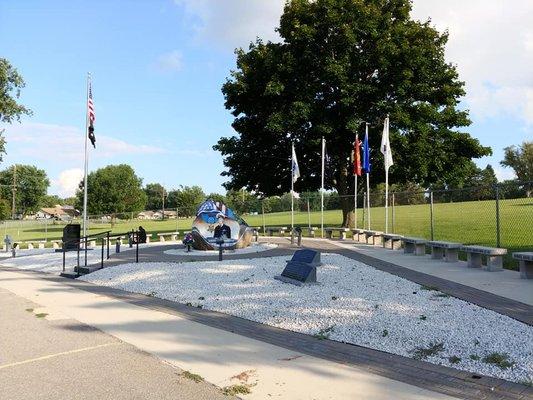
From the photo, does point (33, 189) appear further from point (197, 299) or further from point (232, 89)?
point (197, 299)

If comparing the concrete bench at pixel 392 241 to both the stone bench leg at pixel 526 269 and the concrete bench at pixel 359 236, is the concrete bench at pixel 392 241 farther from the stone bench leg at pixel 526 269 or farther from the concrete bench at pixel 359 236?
the stone bench leg at pixel 526 269

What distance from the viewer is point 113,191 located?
78.6 m

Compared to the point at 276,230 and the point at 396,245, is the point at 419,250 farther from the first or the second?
the point at 276,230

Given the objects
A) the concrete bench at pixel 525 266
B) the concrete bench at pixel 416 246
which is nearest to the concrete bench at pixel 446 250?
the concrete bench at pixel 416 246

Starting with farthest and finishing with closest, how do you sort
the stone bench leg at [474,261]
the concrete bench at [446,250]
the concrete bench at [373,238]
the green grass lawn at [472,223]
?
the concrete bench at [373,238] → the green grass lawn at [472,223] → the concrete bench at [446,250] → the stone bench leg at [474,261]

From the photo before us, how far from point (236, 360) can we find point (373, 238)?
54.6ft

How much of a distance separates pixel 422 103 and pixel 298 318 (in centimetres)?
2347

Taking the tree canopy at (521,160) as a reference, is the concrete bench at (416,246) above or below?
below

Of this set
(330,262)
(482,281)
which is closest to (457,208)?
(330,262)

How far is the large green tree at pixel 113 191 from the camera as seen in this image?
7786cm

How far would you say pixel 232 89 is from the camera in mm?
30188

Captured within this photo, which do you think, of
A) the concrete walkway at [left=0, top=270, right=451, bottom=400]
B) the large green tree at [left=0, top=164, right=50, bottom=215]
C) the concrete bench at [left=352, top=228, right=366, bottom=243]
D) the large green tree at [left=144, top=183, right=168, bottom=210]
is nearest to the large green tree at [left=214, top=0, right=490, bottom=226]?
the concrete bench at [left=352, top=228, right=366, bottom=243]

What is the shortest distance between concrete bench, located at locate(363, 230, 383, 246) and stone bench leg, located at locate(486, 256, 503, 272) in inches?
359

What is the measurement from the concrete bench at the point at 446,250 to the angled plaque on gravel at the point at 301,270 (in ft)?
16.0
